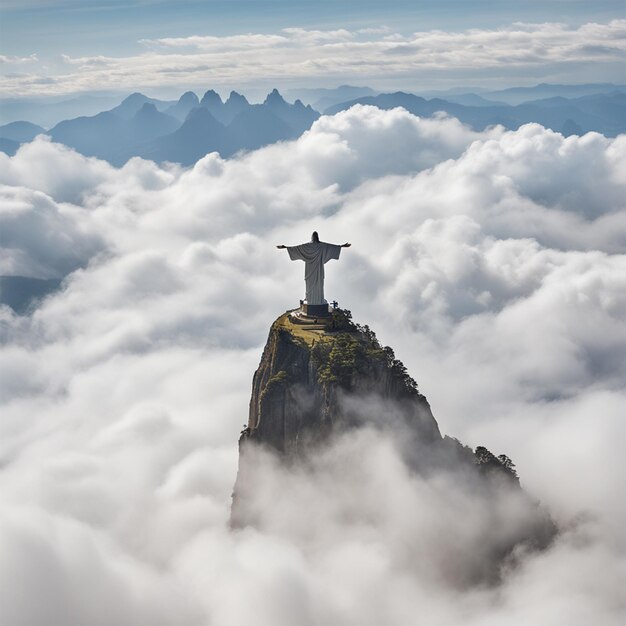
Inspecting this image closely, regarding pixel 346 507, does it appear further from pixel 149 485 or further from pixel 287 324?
pixel 149 485

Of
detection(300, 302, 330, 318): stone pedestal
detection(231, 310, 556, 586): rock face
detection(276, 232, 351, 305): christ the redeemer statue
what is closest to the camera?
detection(231, 310, 556, 586): rock face

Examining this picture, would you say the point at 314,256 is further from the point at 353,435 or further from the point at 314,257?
the point at 353,435

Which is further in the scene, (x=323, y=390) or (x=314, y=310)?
(x=314, y=310)

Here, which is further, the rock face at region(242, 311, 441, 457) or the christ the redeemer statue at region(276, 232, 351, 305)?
the christ the redeemer statue at region(276, 232, 351, 305)

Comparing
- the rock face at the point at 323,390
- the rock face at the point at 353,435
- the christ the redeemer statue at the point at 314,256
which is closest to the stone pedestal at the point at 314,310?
the christ the redeemer statue at the point at 314,256

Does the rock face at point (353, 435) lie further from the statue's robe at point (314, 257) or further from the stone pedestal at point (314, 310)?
the statue's robe at point (314, 257)

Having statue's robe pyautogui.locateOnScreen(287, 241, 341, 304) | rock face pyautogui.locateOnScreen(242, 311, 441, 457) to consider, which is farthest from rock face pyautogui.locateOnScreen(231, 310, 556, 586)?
statue's robe pyautogui.locateOnScreen(287, 241, 341, 304)

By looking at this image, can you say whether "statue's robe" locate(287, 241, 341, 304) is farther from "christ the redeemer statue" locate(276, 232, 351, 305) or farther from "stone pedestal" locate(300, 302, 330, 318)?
"stone pedestal" locate(300, 302, 330, 318)

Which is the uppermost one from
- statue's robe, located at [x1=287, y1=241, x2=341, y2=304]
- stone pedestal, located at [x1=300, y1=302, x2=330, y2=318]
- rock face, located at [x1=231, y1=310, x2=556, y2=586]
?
statue's robe, located at [x1=287, y1=241, x2=341, y2=304]

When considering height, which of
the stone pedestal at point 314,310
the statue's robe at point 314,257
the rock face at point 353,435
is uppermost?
the statue's robe at point 314,257

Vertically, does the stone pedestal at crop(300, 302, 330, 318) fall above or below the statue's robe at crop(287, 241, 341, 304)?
below

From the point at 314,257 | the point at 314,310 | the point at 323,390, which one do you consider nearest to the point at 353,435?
the point at 323,390

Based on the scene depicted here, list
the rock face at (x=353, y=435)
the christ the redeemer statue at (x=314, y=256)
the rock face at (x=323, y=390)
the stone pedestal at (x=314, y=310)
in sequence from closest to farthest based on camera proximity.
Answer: the rock face at (x=353, y=435)
the rock face at (x=323, y=390)
the christ the redeemer statue at (x=314, y=256)
the stone pedestal at (x=314, y=310)
